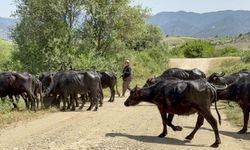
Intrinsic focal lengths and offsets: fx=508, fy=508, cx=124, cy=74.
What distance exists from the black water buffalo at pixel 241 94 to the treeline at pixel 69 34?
16.8 m

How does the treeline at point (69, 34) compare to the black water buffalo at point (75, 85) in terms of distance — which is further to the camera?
the treeline at point (69, 34)

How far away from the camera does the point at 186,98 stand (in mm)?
14453

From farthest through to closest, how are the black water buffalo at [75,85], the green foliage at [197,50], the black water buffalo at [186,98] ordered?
the green foliage at [197,50] < the black water buffalo at [75,85] < the black water buffalo at [186,98]

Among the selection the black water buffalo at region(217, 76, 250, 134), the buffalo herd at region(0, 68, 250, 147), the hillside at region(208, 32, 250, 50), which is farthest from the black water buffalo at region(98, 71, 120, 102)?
the hillside at region(208, 32, 250, 50)

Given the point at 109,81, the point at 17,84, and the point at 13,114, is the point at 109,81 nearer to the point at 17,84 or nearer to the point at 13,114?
the point at 17,84

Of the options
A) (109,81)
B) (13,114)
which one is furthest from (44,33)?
(13,114)

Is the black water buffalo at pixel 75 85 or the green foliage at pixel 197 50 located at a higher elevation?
the black water buffalo at pixel 75 85

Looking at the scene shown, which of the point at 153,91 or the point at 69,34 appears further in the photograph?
the point at 69,34

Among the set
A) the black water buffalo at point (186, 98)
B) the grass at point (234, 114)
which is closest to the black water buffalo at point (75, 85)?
the grass at point (234, 114)

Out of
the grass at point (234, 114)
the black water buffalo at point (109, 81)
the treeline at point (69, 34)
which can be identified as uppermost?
the treeline at point (69, 34)

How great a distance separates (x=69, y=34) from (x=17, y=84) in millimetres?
13762

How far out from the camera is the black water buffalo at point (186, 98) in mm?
14289

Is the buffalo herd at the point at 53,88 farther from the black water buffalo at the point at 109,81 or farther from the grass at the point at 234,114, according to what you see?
the grass at the point at 234,114

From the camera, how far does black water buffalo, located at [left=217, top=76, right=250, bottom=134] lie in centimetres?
1725
